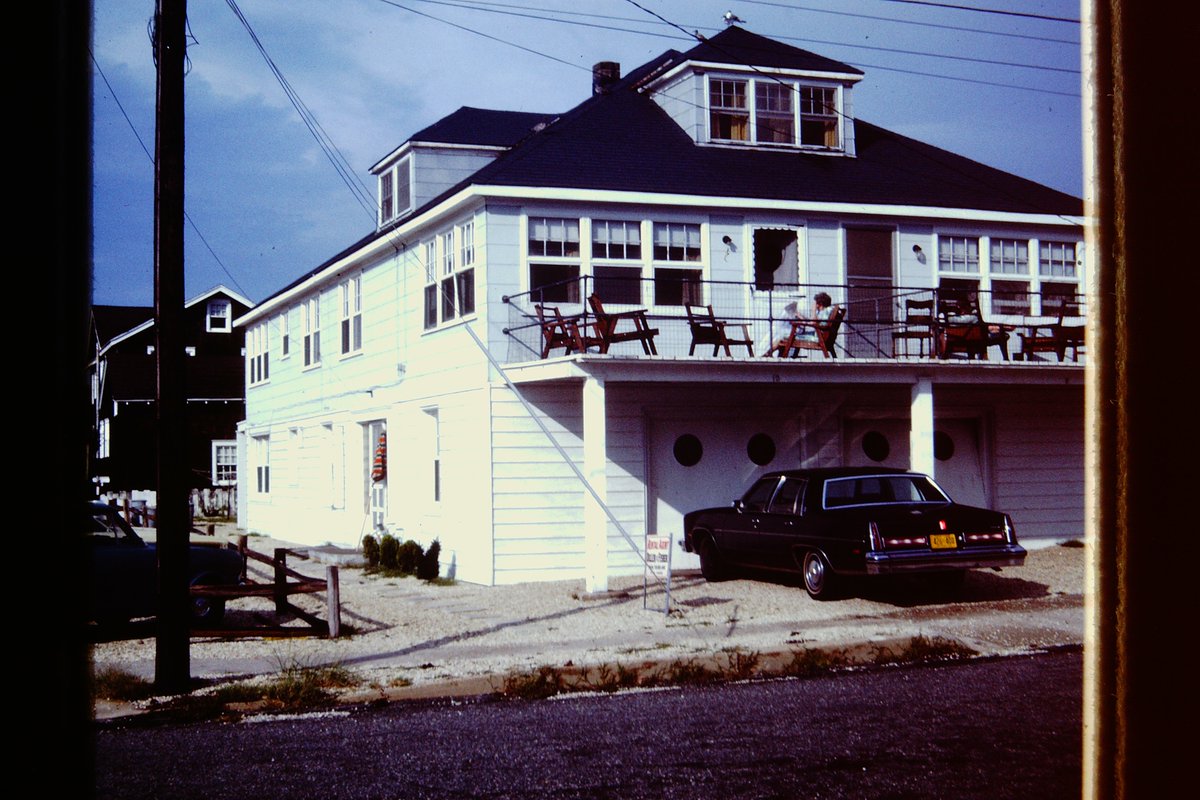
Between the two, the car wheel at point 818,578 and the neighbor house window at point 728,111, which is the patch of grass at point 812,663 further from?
the neighbor house window at point 728,111

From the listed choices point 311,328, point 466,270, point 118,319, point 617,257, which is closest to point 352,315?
point 311,328

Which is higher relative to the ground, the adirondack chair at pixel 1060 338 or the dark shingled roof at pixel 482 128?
the dark shingled roof at pixel 482 128

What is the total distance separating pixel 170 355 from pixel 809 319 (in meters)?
10.5

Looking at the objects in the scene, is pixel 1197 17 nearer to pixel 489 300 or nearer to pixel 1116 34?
pixel 1116 34

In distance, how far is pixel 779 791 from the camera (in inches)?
211

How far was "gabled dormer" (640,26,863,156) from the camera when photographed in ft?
64.6

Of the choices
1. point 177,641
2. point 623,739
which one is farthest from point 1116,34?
point 177,641

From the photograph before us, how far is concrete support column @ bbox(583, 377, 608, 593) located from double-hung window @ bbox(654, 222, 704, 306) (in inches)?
126

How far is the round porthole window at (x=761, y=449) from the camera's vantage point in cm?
1862

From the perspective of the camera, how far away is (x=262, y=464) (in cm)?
3212

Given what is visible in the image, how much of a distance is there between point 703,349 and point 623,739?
1133 cm

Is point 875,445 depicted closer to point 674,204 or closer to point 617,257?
point 674,204

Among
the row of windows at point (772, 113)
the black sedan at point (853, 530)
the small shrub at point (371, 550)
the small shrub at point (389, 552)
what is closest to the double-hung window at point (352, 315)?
the small shrub at point (371, 550)

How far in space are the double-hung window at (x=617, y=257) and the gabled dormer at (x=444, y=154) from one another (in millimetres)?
5457
